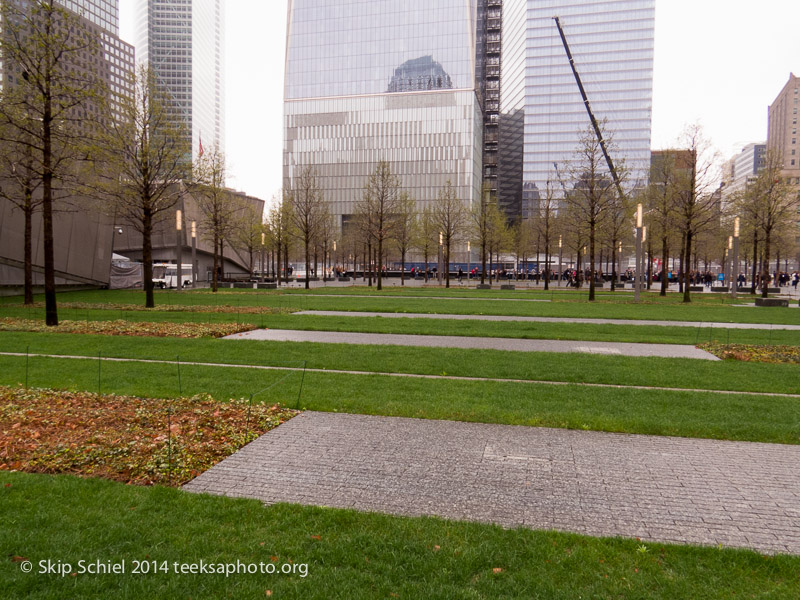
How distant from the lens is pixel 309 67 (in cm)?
12362

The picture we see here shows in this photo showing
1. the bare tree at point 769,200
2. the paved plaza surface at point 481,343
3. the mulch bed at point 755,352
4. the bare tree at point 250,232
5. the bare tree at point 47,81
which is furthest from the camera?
the bare tree at point 250,232

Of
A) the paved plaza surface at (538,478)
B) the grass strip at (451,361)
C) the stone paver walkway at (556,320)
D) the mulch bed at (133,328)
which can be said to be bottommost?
the paved plaza surface at (538,478)

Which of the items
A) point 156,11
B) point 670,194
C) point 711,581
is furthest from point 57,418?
point 156,11

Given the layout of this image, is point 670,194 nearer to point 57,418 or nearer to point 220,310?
point 220,310

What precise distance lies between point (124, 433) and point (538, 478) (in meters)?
5.00

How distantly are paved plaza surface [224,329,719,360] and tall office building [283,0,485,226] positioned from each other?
103 meters

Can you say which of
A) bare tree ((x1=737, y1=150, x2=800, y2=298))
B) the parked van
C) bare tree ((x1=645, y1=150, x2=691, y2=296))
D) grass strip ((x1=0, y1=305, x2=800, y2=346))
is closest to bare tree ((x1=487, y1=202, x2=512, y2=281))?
bare tree ((x1=645, y1=150, x2=691, y2=296))

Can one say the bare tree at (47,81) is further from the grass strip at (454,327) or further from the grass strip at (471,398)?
the grass strip at (471,398)

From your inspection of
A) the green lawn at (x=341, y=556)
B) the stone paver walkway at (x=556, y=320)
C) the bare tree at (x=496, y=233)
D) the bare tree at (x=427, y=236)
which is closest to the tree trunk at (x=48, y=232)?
the stone paver walkway at (x=556, y=320)

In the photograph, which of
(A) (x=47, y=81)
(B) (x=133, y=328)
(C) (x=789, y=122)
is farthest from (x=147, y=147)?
(C) (x=789, y=122)

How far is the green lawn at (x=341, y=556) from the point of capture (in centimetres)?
356

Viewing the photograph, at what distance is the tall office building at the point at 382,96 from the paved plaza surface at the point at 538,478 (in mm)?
111774

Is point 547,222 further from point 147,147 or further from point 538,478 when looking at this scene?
point 538,478

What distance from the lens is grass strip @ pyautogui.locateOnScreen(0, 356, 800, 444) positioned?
739cm
